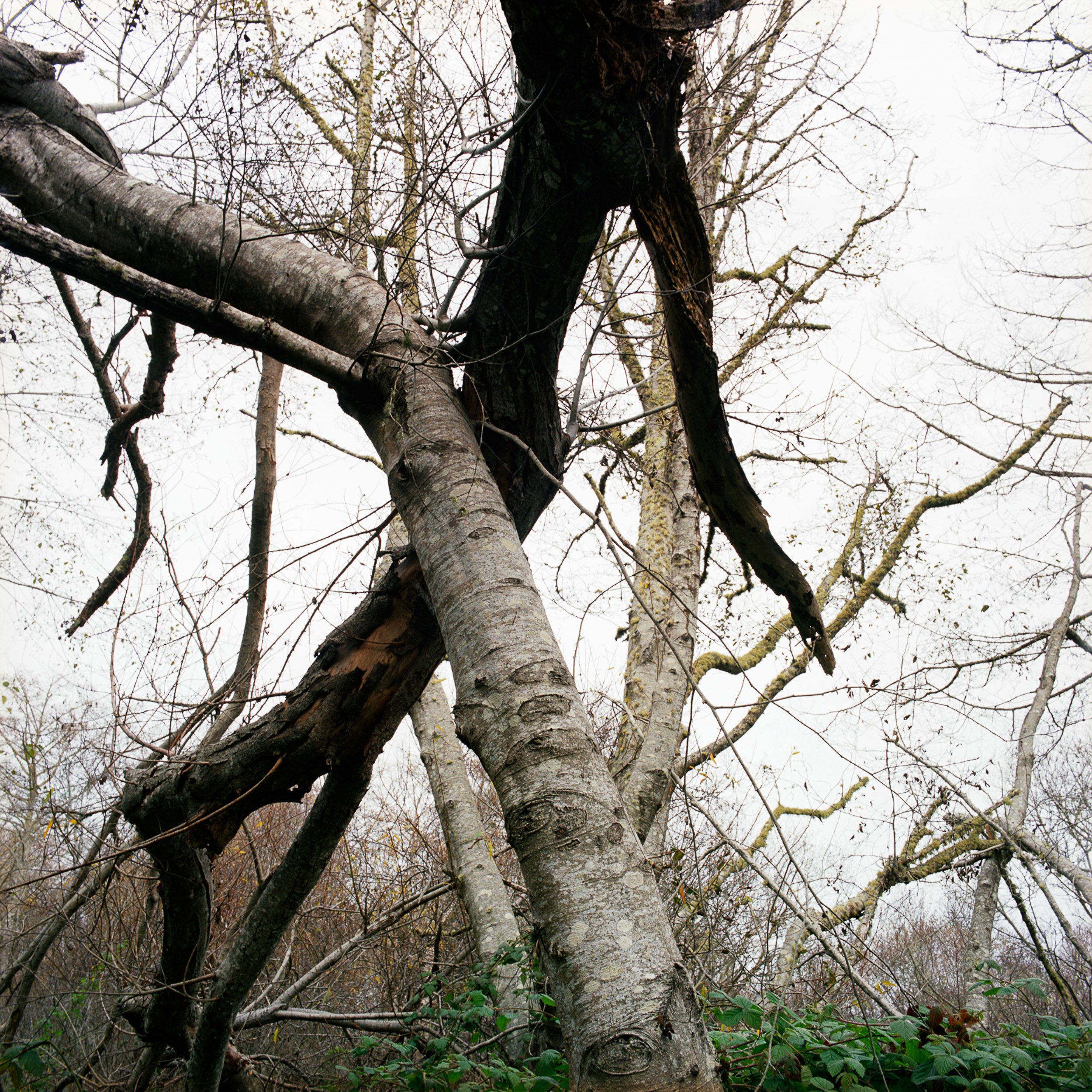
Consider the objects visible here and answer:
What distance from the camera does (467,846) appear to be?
14.4 ft

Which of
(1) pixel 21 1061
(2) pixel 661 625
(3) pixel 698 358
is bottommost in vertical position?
(1) pixel 21 1061

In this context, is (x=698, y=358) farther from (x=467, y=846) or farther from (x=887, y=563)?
(x=887, y=563)

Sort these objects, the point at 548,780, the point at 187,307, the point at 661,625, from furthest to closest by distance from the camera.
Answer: the point at 661,625
the point at 187,307
the point at 548,780

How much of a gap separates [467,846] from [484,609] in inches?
122

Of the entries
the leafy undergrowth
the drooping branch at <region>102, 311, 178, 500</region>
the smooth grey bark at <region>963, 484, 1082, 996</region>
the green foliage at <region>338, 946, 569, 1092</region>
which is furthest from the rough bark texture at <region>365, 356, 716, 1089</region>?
the smooth grey bark at <region>963, 484, 1082, 996</region>

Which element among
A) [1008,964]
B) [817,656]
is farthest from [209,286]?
[1008,964]

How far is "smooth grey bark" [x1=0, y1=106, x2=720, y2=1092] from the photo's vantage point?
49.0 inches

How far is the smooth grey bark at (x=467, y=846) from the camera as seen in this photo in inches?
149

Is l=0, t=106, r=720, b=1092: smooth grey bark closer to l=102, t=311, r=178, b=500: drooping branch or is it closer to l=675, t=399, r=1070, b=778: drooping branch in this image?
l=102, t=311, r=178, b=500: drooping branch

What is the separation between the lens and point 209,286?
2.51 m

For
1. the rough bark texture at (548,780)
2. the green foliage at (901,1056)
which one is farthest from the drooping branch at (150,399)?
the green foliage at (901,1056)

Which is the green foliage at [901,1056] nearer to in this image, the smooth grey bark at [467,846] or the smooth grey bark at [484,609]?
the smooth grey bark at [484,609]

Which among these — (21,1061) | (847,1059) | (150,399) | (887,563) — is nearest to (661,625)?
(847,1059)

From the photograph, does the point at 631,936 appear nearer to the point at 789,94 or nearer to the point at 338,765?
the point at 338,765
